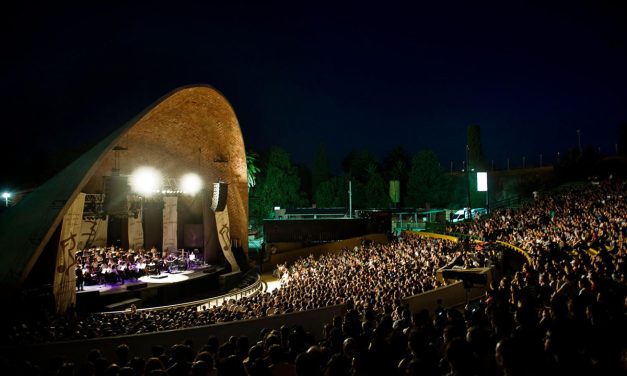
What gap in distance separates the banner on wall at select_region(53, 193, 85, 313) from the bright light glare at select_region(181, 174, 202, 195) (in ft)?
23.8

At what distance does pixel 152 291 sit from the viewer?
17.4 metres

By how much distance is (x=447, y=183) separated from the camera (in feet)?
162

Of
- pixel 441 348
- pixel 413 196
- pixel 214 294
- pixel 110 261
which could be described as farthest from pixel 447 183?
pixel 441 348

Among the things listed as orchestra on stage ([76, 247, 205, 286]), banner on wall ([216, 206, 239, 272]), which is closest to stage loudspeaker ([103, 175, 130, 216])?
orchestra on stage ([76, 247, 205, 286])

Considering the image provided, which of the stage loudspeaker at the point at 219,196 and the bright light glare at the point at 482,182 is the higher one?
the bright light glare at the point at 482,182

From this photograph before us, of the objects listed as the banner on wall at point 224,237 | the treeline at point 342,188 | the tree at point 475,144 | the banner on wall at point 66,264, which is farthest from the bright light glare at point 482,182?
the banner on wall at point 66,264

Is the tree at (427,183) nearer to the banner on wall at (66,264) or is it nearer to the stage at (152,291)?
the stage at (152,291)

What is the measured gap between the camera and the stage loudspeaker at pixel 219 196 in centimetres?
2220

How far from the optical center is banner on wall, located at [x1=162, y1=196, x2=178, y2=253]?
2483 centimetres

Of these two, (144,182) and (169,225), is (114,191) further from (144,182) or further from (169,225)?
(169,225)

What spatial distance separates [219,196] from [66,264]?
8554 mm

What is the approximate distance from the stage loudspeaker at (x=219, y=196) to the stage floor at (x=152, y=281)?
331 cm

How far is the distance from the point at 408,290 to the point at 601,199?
1662cm

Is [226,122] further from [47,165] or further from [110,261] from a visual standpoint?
[47,165]
